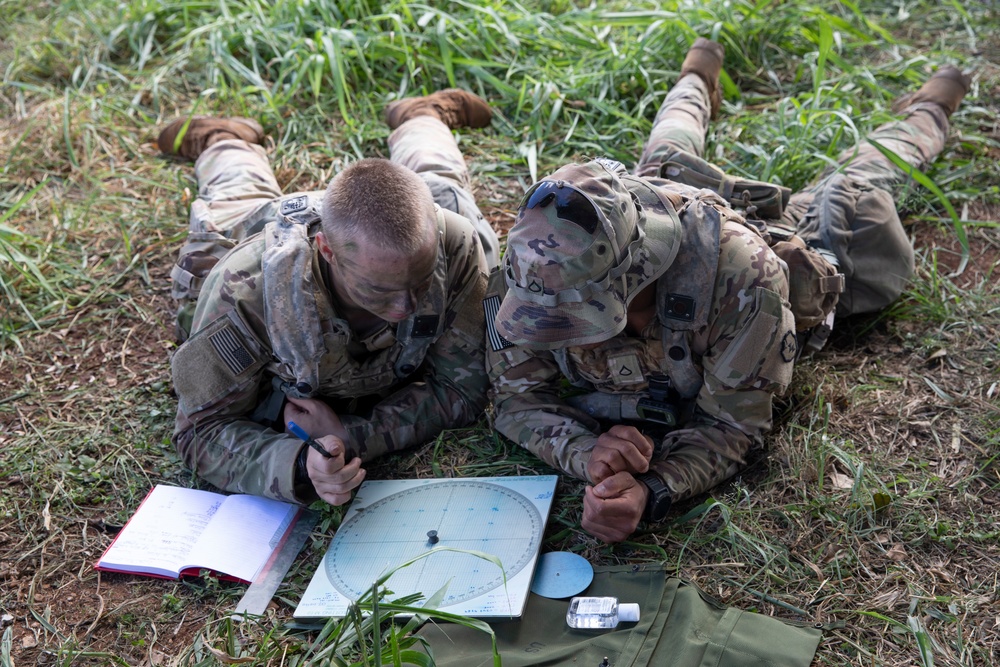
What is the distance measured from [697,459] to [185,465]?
6.69ft

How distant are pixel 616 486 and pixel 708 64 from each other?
2950 millimetres

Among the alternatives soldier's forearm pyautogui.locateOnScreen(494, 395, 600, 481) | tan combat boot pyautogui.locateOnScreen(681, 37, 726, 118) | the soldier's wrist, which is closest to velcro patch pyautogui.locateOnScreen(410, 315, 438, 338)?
soldier's forearm pyautogui.locateOnScreen(494, 395, 600, 481)

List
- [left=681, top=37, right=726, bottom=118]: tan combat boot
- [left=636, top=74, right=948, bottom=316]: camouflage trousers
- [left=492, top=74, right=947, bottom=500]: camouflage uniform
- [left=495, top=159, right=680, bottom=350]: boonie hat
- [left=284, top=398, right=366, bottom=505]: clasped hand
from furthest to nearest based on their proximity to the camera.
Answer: [left=681, top=37, right=726, bottom=118]: tan combat boot < [left=636, top=74, right=948, bottom=316]: camouflage trousers < [left=284, top=398, right=366, bottom=505]: clasped hand < [left=492, top=74, right=947, bottom=500]: camouflage uniform < [left=495, top=159, right=680, bottom=350]: boonie hat

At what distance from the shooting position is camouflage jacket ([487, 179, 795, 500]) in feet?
10.5

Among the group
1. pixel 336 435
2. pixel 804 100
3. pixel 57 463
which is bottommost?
pixel 57 463

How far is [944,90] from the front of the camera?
487 centimetres

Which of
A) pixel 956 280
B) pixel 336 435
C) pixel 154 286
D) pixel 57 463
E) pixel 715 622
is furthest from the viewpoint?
pixel 154 286

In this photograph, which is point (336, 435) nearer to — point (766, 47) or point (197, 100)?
point (197, 100)

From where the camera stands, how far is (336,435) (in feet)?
11.7

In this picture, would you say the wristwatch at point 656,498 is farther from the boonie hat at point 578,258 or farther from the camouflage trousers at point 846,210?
the boonie hat at point 578,258

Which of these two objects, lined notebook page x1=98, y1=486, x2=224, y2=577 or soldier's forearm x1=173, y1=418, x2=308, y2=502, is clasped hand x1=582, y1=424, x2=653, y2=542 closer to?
soldier's forearm x1=173, y1=418, x2=308, y2=502

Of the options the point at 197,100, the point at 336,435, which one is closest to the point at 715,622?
the point at 336,435

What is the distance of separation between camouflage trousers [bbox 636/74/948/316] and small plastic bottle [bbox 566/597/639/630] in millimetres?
1787

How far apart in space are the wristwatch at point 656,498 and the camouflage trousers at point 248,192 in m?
1.28
